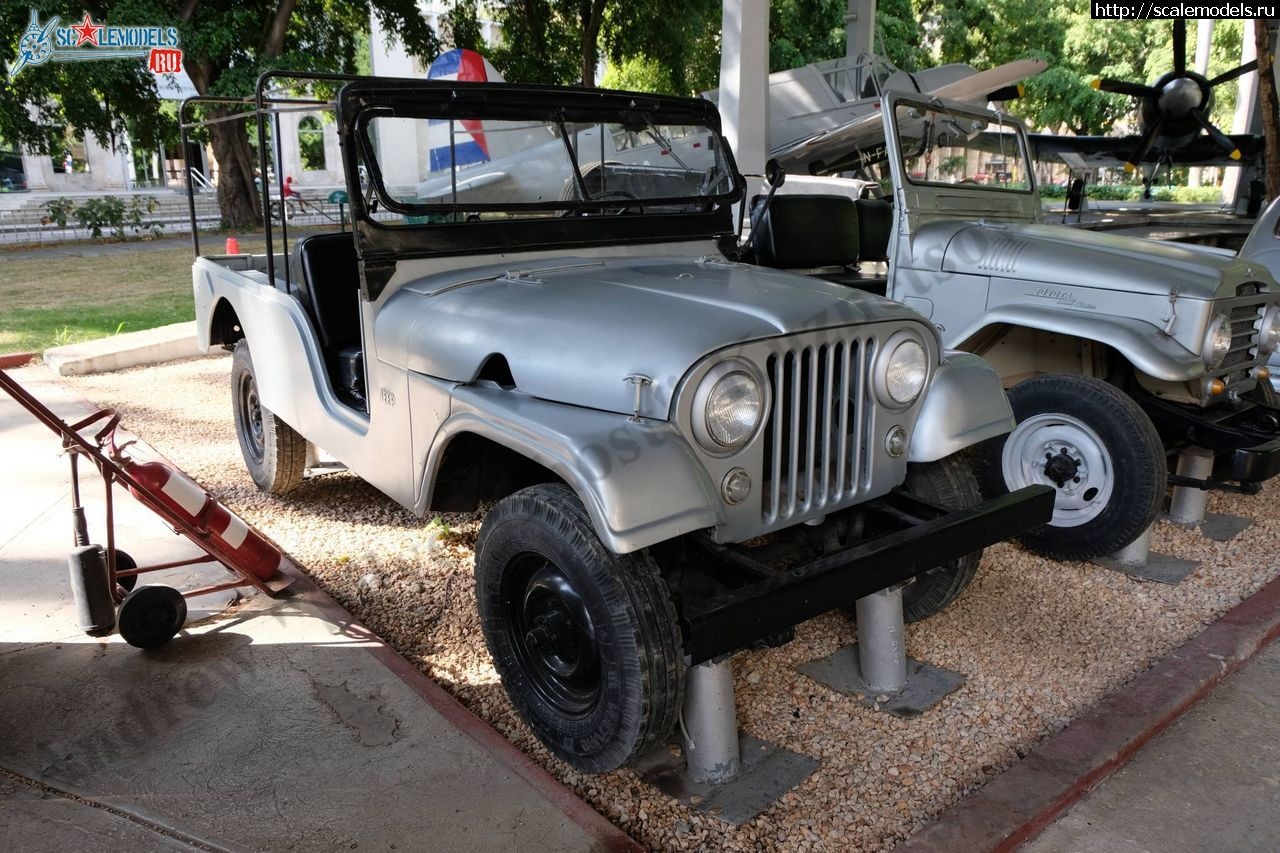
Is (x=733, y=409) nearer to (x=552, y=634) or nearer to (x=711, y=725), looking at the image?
(x=552, y=634)

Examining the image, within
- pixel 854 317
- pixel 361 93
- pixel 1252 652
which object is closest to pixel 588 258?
pixel 361 93

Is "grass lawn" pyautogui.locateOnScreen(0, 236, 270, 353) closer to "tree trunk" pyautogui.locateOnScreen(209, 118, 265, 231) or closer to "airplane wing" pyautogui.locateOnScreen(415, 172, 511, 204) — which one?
"tree trunk" pyautogui.locateOnScreen(209, 118, 265, 231)

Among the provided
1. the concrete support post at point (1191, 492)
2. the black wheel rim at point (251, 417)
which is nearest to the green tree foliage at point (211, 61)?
the black wheel rim at point (251, 417)

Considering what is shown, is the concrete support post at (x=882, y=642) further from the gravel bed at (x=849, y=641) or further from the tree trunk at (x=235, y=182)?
the tree trunk at (x=235, y=182)

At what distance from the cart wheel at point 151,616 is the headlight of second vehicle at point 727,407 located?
199 cm

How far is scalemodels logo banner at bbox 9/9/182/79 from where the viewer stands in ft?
46.3

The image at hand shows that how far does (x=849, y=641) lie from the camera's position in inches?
132

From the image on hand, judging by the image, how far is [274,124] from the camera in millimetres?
3504

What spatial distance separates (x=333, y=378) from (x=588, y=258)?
1217 millimetres

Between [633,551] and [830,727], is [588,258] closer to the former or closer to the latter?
[633,551]

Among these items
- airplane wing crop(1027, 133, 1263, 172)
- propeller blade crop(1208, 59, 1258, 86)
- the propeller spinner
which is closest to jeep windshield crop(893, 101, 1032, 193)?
propeller blade crop(1208, 59, 1258, 86)

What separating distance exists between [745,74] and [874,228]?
5.72m

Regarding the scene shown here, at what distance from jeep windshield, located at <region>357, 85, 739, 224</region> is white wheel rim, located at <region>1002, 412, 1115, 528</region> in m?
1.71

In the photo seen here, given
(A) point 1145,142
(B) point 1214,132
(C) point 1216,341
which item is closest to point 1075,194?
(C) point 1216,341
